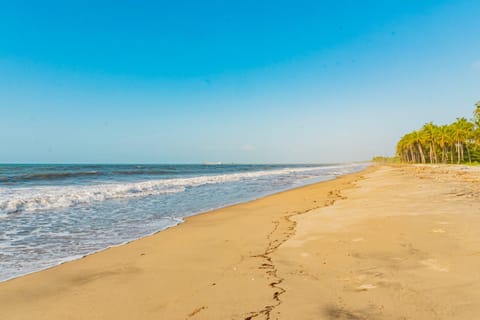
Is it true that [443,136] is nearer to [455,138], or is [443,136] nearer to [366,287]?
[455,138]

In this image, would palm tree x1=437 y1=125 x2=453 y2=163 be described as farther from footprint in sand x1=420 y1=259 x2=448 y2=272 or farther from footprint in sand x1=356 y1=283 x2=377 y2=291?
footprint in sand x1=356 y1=283 x2=377 y2=291

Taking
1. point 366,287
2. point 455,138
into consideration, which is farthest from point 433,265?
point 455,138

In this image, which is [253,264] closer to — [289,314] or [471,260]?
[289,314]

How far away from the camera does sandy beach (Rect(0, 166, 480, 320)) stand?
11.2 ft

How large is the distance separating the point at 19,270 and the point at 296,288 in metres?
4.79

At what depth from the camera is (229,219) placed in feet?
33.2

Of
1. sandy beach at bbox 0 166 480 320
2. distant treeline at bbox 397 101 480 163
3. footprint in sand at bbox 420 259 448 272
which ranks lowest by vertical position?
sandy beach at bbox 0 166 480 320

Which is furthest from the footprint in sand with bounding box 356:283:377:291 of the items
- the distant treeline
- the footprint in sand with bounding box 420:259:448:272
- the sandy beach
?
the distant treeline

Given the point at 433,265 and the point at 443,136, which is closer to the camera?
the point at 433,265

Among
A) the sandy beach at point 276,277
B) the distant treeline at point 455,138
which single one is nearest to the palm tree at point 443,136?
the distant treeline at point 455,138

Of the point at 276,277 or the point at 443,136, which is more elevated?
the point at 443,136

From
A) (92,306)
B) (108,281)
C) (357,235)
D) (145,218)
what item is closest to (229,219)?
(145,218)

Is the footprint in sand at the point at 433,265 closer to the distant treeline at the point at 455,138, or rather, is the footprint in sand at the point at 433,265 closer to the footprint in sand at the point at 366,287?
the footprint in sand at the point at 366,287

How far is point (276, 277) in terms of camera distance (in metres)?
4.39
